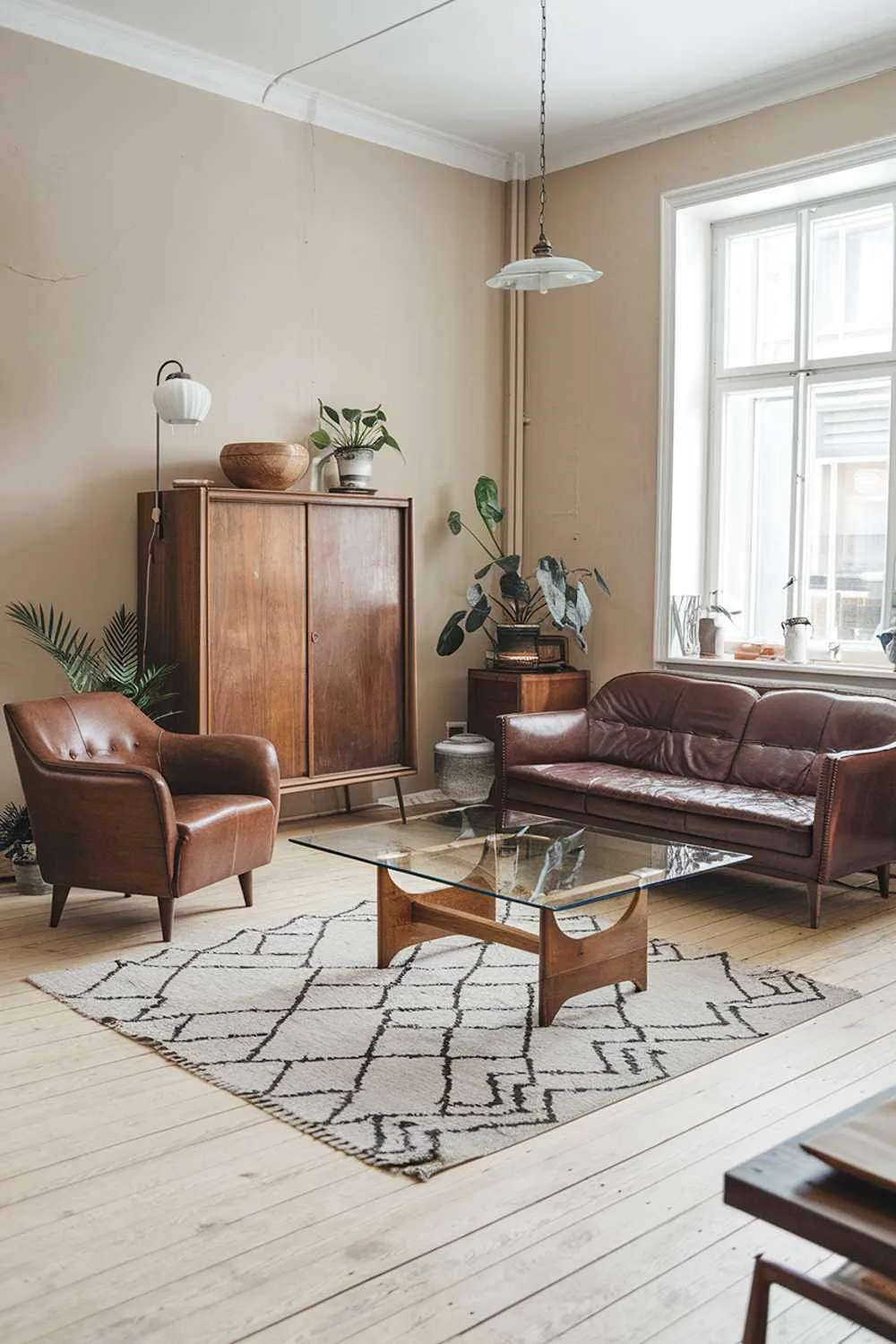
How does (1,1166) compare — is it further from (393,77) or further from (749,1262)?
(393,77)

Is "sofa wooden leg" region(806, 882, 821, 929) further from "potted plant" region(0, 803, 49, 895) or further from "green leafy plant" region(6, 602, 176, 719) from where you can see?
"potted plant" region(0, 803, 49, 895)

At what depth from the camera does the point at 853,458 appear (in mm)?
5801

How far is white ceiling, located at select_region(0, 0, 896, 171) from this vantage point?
16.5 feet

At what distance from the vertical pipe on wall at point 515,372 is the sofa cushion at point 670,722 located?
53.5 inches

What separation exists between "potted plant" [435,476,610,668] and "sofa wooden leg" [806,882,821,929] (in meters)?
2.14

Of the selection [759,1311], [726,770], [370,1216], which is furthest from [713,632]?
[759,1311]

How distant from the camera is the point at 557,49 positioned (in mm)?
5414

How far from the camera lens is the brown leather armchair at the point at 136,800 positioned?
4.16 meters

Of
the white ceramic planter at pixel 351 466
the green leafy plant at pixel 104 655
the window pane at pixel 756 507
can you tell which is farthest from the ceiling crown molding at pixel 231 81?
the green leafy plant at pixel 104 655

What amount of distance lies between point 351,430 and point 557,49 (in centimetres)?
193

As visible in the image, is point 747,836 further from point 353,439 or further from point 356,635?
point 353,439

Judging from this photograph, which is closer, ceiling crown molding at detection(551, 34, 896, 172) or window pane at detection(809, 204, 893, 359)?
ceiling crown molding at detection(551, 34, 896, 172)

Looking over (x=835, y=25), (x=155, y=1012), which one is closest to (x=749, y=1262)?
(x=155, y=1012)

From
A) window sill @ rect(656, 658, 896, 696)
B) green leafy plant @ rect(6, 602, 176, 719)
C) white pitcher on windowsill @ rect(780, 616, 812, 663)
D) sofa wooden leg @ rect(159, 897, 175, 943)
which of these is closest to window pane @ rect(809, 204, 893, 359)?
white pitcher on windowsill @ rect(780, 616, 812, 663)
